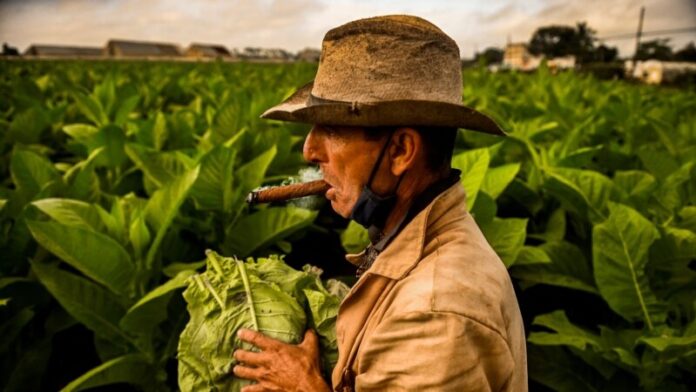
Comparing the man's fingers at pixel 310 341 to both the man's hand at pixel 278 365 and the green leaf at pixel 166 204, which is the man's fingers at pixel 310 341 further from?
the green leaf at pixel 166 204

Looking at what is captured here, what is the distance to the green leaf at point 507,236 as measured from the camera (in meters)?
2.25

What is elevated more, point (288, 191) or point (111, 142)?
point (288, 191)

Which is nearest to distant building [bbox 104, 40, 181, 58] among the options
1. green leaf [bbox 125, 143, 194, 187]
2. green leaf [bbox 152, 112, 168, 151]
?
green leaf [bbox 152, 112, 168, 151]

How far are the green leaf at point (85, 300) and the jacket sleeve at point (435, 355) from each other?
1324 mm

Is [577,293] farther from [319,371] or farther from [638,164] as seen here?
[319,371]

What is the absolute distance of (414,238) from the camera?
1254 millimetres

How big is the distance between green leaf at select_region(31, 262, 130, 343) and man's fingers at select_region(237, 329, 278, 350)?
96 cm

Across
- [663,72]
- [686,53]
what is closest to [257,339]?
[663,72]

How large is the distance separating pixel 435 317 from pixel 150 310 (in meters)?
1.24

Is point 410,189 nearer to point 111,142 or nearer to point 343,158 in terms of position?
point 343,158

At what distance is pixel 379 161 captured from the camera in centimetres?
126

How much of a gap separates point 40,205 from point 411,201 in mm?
1587

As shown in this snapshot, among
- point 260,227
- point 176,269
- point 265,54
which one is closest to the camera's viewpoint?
point 176,269

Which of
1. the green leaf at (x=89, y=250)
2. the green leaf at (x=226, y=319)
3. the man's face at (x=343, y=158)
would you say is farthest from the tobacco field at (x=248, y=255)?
the man's face at (x=343, y=158)
